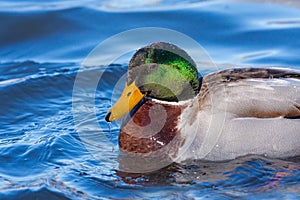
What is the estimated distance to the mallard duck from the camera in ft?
18.2

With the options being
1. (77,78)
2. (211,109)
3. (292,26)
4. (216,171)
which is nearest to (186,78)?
(211,109)

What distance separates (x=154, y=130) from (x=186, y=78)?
19.4 inches

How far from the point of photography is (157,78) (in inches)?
221

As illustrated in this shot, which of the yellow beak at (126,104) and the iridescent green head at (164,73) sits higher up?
the iridescent green head at (164,73)

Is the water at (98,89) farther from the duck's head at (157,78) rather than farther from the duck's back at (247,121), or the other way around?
the duck's head at (157,78)

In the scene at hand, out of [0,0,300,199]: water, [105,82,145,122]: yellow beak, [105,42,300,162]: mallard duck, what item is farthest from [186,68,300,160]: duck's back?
[105,82,145,122]: yellow beak

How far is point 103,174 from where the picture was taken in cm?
557

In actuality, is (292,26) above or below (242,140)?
above

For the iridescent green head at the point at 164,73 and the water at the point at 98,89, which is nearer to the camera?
the water at the point at 98,89

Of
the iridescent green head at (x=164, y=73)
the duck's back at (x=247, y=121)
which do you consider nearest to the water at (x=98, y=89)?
the duck's back at (x=247, y=121)

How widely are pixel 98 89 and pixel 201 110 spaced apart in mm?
2218

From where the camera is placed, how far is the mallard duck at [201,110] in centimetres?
556

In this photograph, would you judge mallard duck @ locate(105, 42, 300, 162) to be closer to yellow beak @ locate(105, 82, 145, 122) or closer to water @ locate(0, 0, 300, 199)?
yellow beak @ locate(105, 82, 145, 122)

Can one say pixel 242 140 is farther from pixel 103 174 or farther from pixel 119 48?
pixel 119 48
